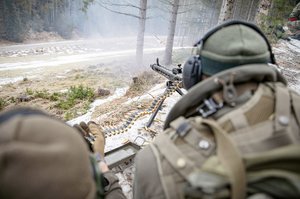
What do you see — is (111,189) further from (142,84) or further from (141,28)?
(141,28)

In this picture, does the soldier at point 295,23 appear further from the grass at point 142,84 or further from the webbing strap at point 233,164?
the webbing strap at point 233,164

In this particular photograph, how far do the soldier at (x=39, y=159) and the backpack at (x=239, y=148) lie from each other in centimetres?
50

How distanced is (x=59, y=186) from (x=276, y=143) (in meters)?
1.05

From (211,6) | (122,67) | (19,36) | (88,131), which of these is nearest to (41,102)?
(88,131)

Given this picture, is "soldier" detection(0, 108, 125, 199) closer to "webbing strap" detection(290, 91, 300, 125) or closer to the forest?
"webbing strap" detection(290, 91, 300, 125)

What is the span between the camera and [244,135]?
125cm

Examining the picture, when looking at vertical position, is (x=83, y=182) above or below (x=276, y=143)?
below

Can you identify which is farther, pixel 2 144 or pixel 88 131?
pixel 88 131

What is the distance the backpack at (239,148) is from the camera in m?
1.13

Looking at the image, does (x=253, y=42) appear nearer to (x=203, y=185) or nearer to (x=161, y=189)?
(x=203, y=185)

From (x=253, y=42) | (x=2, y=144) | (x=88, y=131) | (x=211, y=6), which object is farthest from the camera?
(x=211, y=6)

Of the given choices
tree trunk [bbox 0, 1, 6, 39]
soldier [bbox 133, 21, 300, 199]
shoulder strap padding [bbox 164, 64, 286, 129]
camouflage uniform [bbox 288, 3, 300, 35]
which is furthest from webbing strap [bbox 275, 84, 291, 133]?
tree trunk [bbox 0, 1, 6, 39]

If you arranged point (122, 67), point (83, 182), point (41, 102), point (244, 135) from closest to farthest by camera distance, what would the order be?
1. point (83, 182)
2. point (244, 135)
3. point (41, 102)
4. point (122, 67)

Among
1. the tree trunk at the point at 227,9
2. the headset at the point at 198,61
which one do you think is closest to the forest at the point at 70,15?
the tree trunk at the point at 227,9
